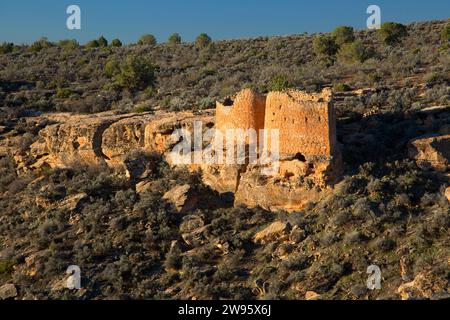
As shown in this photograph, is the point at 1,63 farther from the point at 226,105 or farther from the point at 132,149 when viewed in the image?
the point at 226,105

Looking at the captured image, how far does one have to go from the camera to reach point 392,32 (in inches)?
1615

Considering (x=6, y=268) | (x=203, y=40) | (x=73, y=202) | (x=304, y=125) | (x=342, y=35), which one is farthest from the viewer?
(x=203, y=40)

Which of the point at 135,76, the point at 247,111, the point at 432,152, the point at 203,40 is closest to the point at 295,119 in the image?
the point at 247,111

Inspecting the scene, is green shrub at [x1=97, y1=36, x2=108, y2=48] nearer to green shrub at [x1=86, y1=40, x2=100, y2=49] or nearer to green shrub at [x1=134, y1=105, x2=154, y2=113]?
green shrub at [x1=86, y1=40, x2=100, y2=49]


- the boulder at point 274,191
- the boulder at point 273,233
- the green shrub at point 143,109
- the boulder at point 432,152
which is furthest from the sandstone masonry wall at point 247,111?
the green shrub at point 143,109


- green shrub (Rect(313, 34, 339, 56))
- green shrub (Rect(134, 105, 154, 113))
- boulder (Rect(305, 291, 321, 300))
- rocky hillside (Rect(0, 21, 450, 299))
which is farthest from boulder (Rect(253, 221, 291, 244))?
green shrub (Rect(313, 34, 339, 56))

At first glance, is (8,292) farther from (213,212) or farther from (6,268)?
(213,212)

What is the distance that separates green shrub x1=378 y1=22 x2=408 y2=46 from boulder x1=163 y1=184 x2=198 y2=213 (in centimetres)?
2774

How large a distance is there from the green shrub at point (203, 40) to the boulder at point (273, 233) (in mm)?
32933

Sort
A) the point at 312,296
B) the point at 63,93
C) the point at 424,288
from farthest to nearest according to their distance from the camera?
the point at 63,93 → the point at 312,296 → the point at 424,288

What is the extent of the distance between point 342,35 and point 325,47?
328cm

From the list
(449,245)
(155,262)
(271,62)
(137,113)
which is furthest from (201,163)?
(271,62)

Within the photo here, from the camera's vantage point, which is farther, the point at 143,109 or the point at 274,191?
the point at 143,109

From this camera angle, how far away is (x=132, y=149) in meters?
20.1
